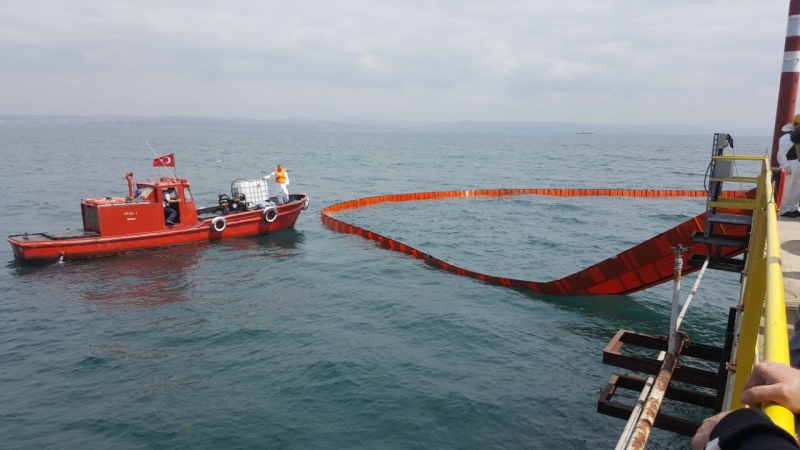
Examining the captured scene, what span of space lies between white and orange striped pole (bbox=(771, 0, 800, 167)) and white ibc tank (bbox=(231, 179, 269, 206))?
2078 centimetres

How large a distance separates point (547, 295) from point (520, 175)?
5088 cm

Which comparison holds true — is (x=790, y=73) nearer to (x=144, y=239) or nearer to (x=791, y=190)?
(x=791, y=190)

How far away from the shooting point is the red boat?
70.4 ft

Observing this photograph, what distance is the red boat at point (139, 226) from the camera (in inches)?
845

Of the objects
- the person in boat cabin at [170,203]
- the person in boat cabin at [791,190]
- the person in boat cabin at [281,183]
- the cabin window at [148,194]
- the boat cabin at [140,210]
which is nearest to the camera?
the person in boat cabin at [791,190]

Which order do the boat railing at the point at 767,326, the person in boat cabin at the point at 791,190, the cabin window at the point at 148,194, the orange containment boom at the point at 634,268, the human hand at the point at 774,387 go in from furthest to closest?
the cabin window at the point at 148,194
the orange containment boom at the point at 634,268
the person in boat cabin at the point at 791,190
the boat railing at the point at 767,326
the human hand at the point at 774,387

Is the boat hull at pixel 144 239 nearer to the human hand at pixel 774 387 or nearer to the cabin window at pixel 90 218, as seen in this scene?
the cabin window at pixel 90 218

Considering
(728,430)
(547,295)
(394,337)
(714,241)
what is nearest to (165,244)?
(394,337)

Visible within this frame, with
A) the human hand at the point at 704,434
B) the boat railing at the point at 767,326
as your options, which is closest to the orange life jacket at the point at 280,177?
the boat railing at the point at 767,326

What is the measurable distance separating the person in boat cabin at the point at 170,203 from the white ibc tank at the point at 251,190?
3384 millimetres

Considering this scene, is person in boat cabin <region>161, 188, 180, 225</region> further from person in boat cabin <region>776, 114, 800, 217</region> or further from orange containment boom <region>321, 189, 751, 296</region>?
person in boat cabin <region>776, 114, 800, 217</region>

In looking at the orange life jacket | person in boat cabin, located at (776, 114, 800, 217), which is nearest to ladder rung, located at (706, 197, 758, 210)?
person in boat cabin, located at (776, 114, 800, 217)

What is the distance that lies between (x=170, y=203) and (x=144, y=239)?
1951 mm

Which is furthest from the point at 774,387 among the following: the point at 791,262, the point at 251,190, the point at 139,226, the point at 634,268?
the point at 251,190
